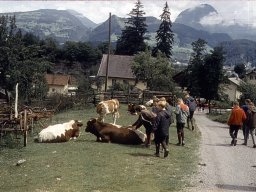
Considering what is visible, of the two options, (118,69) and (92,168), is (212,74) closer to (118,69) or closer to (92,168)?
(118,69)

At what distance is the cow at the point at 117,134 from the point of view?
1775 cm

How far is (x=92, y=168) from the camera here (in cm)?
1339

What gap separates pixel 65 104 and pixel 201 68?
1305 inches

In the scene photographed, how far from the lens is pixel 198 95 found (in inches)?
2569

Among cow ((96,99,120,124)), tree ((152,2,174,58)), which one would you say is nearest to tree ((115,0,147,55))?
tree ((152,2,174,58))

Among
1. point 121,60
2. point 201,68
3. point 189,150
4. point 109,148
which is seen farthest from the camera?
point 121,60

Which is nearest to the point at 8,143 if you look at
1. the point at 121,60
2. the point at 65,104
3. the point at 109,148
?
the point at 109,148

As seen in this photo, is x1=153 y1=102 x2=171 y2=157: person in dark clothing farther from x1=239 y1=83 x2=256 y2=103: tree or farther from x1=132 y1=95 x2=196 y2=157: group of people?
x1=239 y1=83 x2=256 y2=103: tree

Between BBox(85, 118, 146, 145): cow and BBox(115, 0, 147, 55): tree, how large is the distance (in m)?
75.1

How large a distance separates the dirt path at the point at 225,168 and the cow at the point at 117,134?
8.10 ft

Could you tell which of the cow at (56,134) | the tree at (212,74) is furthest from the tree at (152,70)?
the cow at (56,134)

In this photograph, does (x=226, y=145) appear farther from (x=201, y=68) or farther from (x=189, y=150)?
(x=201, y=68)

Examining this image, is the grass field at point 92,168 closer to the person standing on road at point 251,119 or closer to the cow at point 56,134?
the cow at point 56,134

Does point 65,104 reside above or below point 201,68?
below
